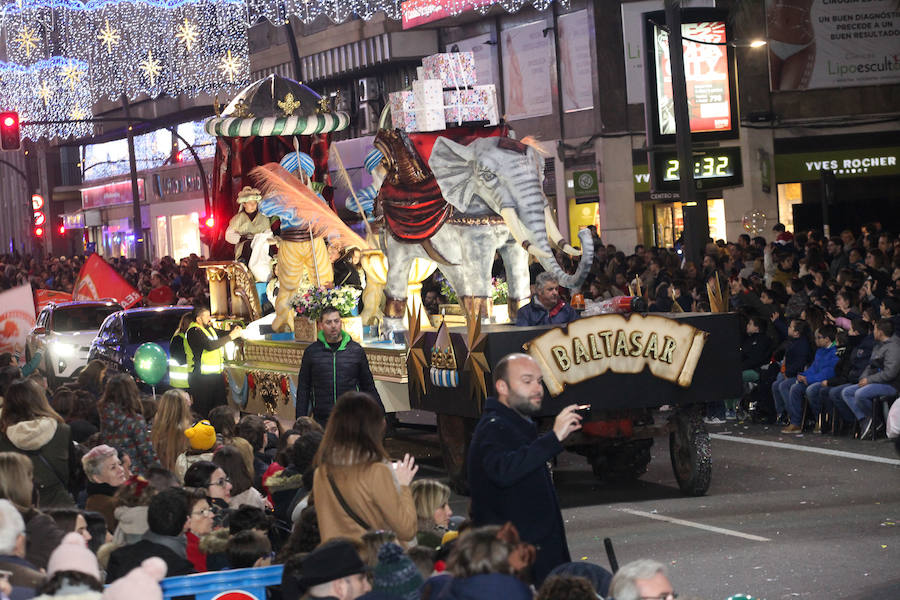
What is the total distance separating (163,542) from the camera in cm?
745

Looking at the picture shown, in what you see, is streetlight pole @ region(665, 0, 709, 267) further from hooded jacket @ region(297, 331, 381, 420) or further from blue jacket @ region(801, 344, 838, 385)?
hooded jacket @ region(297, 331, 381, 420)

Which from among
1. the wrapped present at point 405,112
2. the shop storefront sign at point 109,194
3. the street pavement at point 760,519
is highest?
the shop storefront sign at point 109,194

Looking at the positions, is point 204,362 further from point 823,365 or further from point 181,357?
point 823,365

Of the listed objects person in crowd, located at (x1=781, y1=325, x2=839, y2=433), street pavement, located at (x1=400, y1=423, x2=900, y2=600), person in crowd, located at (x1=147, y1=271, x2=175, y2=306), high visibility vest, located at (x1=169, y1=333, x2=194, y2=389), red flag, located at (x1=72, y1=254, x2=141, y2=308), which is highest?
red flag, located at (x1=72, y1=254, x2=141, y2=308)

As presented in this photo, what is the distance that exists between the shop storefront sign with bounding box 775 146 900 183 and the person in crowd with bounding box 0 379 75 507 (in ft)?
91.0

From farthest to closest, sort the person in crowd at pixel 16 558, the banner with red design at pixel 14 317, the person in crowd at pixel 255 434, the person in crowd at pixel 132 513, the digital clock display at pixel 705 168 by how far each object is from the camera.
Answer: the banner with red design at pixel 14 317
the digital clock display at pixel 705 168
the person in crowd at pixel 255 434
the person in crowd at pixel 132 513
the person in crowd at pixel 16 558

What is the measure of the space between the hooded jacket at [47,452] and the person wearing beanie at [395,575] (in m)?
4.43

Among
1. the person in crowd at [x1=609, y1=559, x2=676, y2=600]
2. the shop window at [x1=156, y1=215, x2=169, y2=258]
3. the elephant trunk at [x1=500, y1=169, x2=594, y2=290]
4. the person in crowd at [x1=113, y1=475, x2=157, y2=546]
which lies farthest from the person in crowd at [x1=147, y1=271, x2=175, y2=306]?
the shop window at [x1=156, y1=215, x2=169, y2=258]

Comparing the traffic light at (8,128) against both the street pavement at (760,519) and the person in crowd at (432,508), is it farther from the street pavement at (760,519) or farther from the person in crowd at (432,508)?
the person in crowd at (432,508)

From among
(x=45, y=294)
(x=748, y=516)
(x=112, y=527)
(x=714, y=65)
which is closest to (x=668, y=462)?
(x=748, y=516)

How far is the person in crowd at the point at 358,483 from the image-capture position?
6.90 metres

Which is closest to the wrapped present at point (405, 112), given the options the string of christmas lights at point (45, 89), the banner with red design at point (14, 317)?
the banner with red design at point (14, 317)

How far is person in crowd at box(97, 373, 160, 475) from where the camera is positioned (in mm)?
11141

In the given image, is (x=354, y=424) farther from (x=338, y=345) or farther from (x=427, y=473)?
(x=427, y=473)
